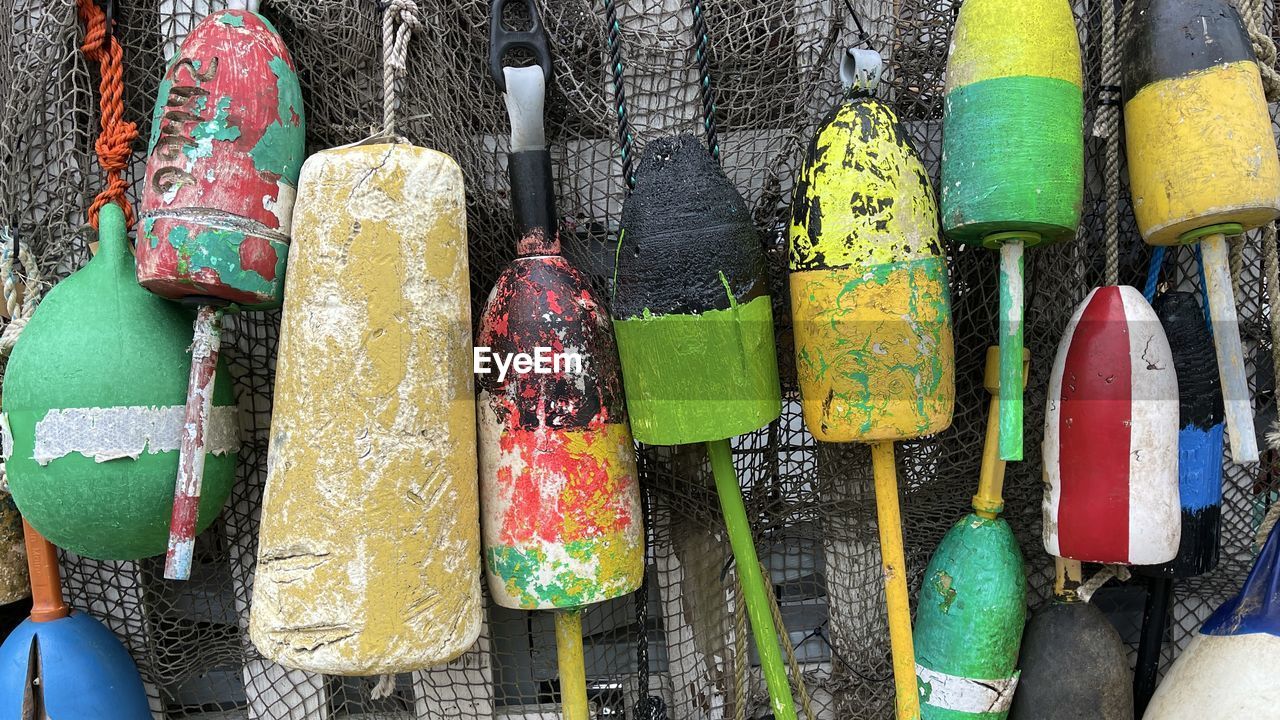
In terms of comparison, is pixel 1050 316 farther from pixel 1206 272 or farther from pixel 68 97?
pixel 68 97

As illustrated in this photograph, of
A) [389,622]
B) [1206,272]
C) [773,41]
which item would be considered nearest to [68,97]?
[389,622]

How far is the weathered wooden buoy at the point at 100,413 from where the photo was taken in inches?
36.4

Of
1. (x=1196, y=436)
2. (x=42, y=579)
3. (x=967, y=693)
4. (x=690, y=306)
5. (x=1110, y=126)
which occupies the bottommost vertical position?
(x=967, y=693)

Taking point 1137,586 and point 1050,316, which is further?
point 1137,586

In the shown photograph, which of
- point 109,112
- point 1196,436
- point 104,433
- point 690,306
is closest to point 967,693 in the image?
point 1196,436

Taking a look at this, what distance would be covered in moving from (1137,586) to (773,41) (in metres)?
1.15

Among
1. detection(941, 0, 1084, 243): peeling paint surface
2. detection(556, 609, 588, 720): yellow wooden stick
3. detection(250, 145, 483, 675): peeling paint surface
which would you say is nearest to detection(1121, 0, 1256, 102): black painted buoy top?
detection(941, 0, 1084, 243): peeling paint surface

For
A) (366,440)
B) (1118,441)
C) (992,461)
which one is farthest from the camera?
(992,461)

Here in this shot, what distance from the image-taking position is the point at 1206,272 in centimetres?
99

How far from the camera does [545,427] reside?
3.16ft

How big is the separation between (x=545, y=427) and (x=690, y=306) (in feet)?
0.85

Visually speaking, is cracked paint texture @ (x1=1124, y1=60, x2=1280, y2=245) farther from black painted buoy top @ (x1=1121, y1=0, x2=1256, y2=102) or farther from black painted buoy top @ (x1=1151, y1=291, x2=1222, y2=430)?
Result: black painted buoy top @ (x1=1151, y1=291, x2=1222, y2=430)

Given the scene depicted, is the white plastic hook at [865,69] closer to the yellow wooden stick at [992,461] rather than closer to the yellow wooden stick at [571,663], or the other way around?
the yellow wooden stick at [992,461]

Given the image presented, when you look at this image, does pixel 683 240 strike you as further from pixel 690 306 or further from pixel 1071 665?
pixel 1071 665
